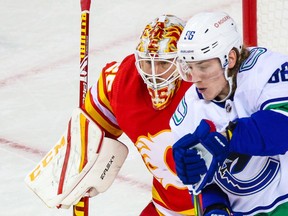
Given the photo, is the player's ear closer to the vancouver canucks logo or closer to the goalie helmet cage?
the vancouver canucks logo

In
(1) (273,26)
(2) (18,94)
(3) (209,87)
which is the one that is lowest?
(2) (18,94)

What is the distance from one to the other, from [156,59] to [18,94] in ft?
6.46

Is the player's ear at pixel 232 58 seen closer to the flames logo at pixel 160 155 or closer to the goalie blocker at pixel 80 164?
the flames logo at pixel 160 155

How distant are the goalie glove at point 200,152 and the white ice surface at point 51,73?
4.54ft

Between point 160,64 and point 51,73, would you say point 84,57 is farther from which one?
point 51,73

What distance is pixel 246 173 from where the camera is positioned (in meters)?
2.67

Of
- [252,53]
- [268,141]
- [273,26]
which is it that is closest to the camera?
[268,141]

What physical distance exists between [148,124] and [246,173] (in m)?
0.47

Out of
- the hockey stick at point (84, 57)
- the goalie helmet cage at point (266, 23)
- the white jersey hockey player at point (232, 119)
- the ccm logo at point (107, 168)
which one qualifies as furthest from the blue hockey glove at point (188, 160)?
the goalie helmet cage at point (266, 23)

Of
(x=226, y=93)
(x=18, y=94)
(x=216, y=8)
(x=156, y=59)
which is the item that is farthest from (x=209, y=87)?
(x=216, y=8)

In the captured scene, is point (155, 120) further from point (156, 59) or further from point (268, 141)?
point (268, 141)

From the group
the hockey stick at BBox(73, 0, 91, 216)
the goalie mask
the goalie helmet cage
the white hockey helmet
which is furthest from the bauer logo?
the goalie helmet cage

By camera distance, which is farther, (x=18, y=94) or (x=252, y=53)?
(x=18, y=94)

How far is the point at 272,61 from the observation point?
2.58m
